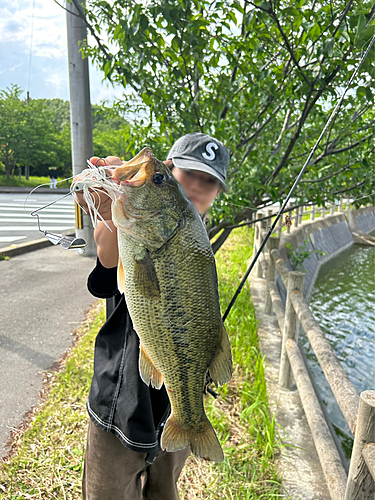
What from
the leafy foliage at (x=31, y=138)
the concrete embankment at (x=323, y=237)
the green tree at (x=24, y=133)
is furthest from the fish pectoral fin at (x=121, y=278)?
the green tree at (x=24, y=133)

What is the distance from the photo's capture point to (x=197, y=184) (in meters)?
1.66

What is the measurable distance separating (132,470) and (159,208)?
1253 millimetres

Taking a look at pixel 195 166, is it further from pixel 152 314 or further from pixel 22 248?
pixel 22 248

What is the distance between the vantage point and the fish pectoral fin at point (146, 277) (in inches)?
46.0

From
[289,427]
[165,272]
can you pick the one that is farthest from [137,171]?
[289,427]

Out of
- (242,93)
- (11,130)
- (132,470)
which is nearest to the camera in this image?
(132,470)

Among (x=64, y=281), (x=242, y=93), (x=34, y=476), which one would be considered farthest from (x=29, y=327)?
(x=242, y=93)

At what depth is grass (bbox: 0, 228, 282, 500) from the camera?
2.44m

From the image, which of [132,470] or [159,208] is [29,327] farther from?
[159,208]

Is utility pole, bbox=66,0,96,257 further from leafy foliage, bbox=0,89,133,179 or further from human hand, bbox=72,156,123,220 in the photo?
leafy foliage, bbox=0,89,133,179

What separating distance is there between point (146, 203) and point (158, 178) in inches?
3.5

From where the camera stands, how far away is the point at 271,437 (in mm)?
2766

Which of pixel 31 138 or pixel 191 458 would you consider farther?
pixel 31 138

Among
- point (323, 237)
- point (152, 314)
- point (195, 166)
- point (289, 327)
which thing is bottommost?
point (323, 237)
